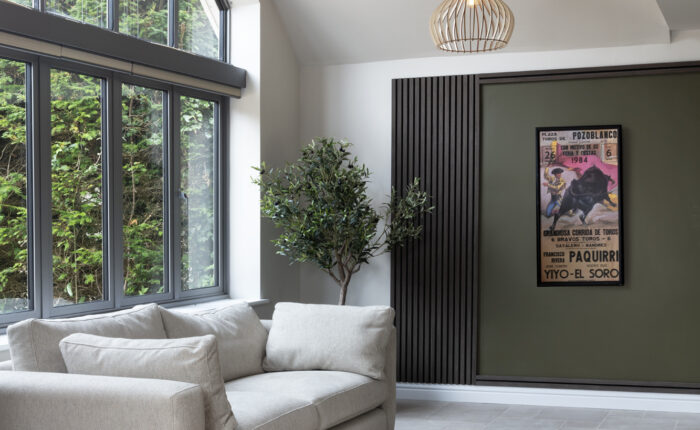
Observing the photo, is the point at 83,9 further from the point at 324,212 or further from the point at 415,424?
the point at 415,424

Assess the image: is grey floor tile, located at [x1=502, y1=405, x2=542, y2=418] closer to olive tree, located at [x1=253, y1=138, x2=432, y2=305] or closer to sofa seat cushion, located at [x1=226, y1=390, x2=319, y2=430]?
olive tree, located at [x1=253, y1=138, x2=432, y2=305]

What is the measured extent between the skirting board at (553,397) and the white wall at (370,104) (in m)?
0.74

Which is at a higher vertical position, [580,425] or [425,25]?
[425,25]

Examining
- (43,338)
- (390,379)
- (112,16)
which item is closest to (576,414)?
(390,379)

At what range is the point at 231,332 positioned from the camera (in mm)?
4180

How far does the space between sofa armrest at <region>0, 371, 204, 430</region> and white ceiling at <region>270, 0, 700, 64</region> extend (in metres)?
3.76

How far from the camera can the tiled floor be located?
16.6ft

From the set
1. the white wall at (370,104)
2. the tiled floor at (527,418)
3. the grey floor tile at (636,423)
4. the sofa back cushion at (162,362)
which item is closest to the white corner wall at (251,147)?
the white wall at (370,104)

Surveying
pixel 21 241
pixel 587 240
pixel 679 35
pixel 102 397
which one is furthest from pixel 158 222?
pixel 679 35

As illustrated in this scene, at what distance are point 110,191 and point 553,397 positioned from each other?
336cm

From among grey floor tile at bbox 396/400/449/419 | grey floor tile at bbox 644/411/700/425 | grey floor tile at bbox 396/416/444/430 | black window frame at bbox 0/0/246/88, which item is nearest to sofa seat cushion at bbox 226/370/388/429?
grey floor tile at bbox 396/416/444/430

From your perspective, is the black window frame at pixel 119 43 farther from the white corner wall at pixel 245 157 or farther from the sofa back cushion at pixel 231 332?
the sofa back cushion at pixel 231 332

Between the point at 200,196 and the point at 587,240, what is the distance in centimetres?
275

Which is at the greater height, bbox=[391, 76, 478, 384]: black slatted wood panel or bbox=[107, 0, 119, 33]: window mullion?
bbox=[107, 0, 119, 33]: window mullion
